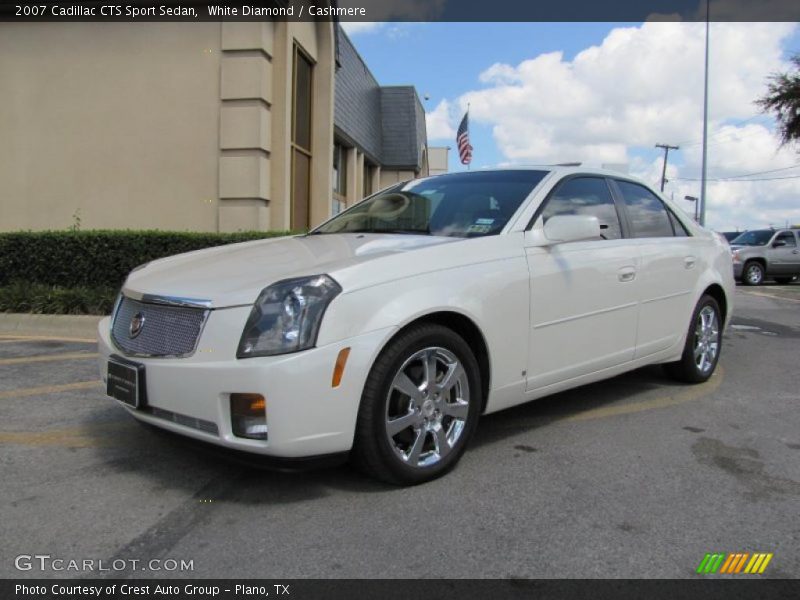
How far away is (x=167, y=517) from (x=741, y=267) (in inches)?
788

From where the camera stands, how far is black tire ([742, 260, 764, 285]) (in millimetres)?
19266

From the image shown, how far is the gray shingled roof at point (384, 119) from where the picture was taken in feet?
63.0

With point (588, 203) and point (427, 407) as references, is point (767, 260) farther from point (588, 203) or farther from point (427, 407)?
point (427, 407)

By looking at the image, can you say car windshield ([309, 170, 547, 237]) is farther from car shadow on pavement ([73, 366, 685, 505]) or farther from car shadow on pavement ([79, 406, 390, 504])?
car shadow on pavement ([79, 406, 390, 504])

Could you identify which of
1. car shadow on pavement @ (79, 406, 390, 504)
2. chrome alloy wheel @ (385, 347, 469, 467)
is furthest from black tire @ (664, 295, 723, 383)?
car shadow on pavement @ (79, 406, 390, 504)

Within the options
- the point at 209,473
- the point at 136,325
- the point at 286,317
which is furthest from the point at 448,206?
the point at 209,473

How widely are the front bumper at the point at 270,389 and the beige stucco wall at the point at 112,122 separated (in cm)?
794

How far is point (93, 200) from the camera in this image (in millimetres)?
10477

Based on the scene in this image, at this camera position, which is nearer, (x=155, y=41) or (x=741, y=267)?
(x=155, y=41)

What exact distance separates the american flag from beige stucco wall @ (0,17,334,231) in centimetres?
1446

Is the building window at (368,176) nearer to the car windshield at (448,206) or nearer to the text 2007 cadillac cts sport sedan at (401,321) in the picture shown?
the car windshield at (448,206)

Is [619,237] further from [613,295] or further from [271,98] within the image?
[271,98]

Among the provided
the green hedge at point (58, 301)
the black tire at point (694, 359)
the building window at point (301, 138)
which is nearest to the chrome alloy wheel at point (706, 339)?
the black tire at point (694, 359)
